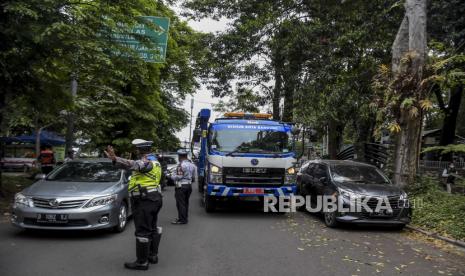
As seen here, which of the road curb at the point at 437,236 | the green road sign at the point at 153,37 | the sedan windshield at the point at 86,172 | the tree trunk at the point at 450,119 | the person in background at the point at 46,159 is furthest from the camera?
the tree trunk at the point at 450,119

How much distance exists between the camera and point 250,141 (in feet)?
40.0

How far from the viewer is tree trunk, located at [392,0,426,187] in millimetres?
13039

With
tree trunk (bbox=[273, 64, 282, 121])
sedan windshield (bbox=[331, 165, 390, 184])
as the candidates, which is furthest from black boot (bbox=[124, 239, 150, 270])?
tree trunk (bbox=[273, 64, 282, 121])

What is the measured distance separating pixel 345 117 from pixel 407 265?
48.1 feet

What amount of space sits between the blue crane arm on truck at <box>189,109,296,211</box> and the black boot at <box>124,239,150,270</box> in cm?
537

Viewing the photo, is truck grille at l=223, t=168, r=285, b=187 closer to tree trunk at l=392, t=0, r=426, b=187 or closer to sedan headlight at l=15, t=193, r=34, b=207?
tree trunk at l=392, t=0, r=426, b=187

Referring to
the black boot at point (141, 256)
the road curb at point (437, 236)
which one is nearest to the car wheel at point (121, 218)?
the black boot at point (141, 256)

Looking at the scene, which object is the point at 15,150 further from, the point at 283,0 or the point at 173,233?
the point at 173,233

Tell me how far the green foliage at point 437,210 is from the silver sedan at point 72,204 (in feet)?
22.7

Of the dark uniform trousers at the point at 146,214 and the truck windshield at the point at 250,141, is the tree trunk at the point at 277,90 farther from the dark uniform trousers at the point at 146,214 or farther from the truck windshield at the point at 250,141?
the dark uniform trousers at the point at 146,214

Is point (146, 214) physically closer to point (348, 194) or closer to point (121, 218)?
point (121, 218)

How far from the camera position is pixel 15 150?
33.9 meters

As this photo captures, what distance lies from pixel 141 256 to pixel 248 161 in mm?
5659

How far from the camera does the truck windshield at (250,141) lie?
12039 mm
